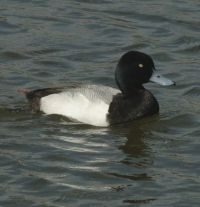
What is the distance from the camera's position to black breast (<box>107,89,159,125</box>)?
1159 centimetres

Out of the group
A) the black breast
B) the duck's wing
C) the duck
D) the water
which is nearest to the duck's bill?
the duck

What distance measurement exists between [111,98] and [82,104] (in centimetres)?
37

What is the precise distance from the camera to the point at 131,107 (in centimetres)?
1177

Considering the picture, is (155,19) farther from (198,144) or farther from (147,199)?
(147,199)

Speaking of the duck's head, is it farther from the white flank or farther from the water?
the water

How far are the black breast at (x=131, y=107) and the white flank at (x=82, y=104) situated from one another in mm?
81

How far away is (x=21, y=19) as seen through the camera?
15.2 meters

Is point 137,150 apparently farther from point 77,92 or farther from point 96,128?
point 77,92

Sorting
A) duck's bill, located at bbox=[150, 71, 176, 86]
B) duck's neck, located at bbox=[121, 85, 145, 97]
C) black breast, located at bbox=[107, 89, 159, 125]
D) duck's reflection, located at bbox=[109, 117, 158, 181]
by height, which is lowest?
duck's reflection, located at bbox=[109, 117, 158, 181]

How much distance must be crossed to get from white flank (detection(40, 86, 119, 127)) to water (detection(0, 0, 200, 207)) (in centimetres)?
15

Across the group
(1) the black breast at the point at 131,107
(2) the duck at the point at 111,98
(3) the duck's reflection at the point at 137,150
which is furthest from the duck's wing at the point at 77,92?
(3) the duck's reflection at the point at 137,150

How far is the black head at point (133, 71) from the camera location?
39.2 feet

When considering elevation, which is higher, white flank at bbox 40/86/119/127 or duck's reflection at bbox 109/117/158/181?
white flank at bbox 40/86/119/127

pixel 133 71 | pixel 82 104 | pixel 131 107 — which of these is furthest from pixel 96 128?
pixel 133 71
